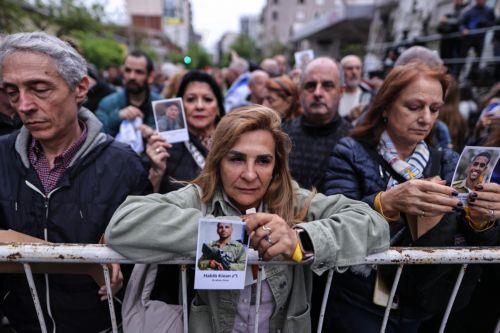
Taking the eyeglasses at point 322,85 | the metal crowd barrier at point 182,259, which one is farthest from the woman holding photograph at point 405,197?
the eyeglasses at point 322,85

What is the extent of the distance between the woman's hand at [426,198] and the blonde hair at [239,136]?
18.4 inches

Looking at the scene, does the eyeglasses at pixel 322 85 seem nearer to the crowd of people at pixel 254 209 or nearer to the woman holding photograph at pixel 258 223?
the crowd of people at pixel 254 209

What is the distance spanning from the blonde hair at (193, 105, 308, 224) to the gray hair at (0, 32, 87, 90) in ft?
2.65

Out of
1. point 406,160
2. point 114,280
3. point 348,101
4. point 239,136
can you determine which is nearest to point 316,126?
point 406,160

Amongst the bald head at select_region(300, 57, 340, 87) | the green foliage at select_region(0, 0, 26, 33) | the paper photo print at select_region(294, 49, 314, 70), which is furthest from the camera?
the green foliage at select_region(0, 0, 26, 33)

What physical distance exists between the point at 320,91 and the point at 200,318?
211cm

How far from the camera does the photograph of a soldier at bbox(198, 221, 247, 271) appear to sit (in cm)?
125

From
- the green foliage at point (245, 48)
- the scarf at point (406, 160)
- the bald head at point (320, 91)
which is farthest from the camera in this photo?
the green foliage at point (245, 48)

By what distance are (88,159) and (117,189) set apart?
22 centimetres

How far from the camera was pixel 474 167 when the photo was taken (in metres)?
1.52

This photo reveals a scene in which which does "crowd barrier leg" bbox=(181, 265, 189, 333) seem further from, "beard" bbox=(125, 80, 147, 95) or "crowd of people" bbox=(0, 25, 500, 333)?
"beard" bbox=(125, 80, 147, 95)

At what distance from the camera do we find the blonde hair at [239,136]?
1.70 m

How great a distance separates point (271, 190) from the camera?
71.2 inches

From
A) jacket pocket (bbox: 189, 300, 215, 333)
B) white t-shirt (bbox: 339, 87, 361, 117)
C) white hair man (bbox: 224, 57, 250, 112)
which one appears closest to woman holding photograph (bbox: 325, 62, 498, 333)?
jacket pocket (bbox: 189, 300, 215, 333)
